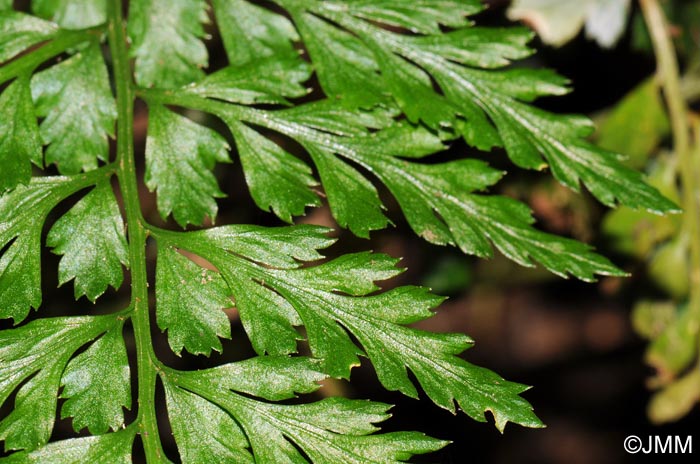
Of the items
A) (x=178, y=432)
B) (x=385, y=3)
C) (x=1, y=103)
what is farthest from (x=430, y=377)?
(x=1, y=103)

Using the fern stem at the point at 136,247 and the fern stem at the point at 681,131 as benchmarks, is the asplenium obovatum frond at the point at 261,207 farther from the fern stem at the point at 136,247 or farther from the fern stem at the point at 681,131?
the fern stem at the point at 681,131

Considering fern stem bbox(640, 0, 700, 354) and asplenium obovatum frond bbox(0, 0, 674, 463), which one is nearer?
asplenium obovatum frond bbox(0, 0, 674, 463)

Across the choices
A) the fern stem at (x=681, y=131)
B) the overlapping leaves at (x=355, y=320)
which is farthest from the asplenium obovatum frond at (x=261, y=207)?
the fern stem at (x=681, y=131)

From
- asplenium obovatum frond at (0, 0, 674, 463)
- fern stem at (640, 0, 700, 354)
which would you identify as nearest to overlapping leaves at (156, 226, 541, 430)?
asplenium obovatum frond at (0, 0, 674, 463)

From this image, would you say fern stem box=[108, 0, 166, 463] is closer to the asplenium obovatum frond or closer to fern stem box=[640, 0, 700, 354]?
the asplenium obovatum frond

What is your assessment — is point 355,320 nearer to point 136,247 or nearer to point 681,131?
point 136,247

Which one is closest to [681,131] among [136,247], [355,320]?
[355,320]

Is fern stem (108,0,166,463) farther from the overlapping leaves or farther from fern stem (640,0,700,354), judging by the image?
fern stem (640,0,700,354)

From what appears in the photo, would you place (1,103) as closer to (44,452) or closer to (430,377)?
(44,452)
